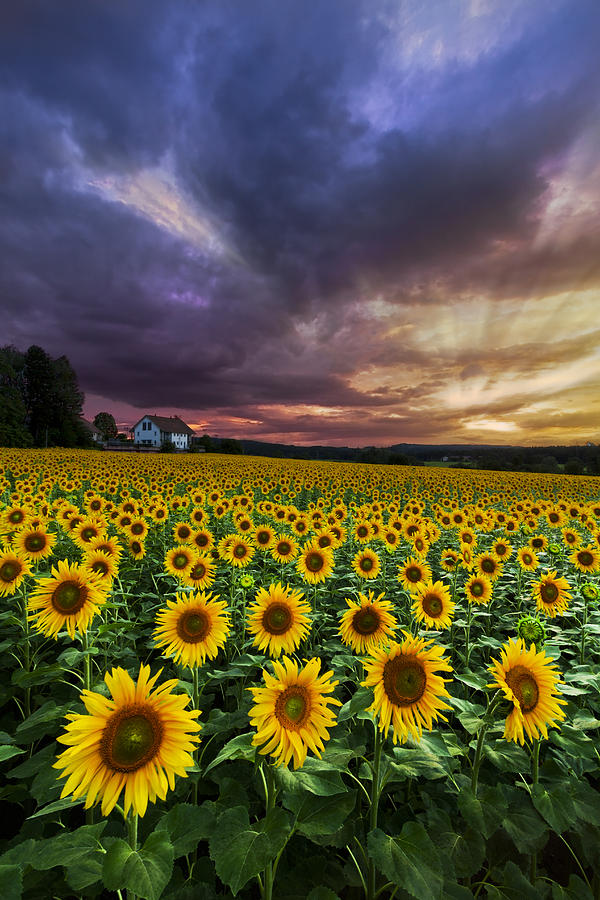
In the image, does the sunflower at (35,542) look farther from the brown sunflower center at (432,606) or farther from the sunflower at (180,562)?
the brown sunflower center at (432,606)

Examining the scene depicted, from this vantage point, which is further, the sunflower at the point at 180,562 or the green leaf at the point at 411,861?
the sunflower at the point at 180,562

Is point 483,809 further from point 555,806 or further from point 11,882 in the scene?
point 11,882

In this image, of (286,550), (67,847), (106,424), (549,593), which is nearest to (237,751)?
(67,847)

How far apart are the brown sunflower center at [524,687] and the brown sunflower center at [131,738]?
2.10m

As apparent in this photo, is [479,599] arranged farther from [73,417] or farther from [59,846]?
[73,417]

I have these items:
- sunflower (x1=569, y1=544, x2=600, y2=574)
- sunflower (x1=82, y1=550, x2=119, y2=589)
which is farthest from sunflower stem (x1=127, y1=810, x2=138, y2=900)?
sunflower (x1=569, y1=544, x2=600, y2=574)

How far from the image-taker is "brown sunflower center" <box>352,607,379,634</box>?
3.26 m

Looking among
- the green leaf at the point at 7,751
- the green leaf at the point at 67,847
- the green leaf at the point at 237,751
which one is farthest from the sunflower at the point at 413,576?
the green leaf at the point at 7,751

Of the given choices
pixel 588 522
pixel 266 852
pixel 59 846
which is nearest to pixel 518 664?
pixel 266 852

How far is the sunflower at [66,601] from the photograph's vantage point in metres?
3.24

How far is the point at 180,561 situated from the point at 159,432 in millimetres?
120552

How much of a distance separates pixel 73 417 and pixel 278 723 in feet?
318

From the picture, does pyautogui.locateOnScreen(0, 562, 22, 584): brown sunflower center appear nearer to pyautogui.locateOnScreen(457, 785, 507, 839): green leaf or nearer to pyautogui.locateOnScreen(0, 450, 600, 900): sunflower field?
pyautogui.locateOnScreen(0, 450, 600, 900): sunflower field

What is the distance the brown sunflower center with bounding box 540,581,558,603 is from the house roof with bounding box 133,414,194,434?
122224 mm
